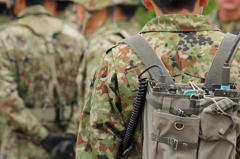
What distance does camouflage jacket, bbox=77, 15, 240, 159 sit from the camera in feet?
7.08

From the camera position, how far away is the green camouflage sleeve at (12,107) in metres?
3.95

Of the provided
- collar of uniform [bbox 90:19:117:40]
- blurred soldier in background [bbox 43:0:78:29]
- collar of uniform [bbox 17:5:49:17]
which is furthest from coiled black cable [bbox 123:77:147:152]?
blurred soldier in background [bbox 43:0:78:29]

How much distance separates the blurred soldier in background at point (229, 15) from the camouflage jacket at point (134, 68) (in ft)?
13.0

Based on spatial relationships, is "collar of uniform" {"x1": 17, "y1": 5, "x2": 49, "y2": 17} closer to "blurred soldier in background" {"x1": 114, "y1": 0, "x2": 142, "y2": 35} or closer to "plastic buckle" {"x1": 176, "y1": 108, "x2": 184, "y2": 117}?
"blurred soldier in background" {"x1": 114, "y1": 0, "x2": 142, "y2": 35}

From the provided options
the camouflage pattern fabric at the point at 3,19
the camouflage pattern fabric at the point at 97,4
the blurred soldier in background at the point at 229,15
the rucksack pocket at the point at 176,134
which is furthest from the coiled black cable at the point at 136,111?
the camouflage pattern fabric at the point at 3,19

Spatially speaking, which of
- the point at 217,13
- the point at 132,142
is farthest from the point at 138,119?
the point at 217,13

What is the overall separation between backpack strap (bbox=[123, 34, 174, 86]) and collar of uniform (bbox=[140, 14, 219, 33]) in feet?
0.40

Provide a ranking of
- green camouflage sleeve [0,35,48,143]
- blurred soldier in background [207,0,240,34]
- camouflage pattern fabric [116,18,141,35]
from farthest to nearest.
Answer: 1. blurred soldier in background [207,0,240,34]
2. camouflage pattern fabric [116,18,141,35]
3. green camouflage sleeve [0,35,48,143]

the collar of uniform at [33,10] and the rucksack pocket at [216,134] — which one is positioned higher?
the collar of uniform at [33,10]

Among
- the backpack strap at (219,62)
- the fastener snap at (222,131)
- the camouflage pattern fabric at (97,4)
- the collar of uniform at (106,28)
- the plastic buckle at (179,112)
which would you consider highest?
the camouflage pattern fabric at (97,4)

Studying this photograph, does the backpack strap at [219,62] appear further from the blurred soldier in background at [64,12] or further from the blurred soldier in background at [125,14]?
the blurred soldier in background at [64,12]

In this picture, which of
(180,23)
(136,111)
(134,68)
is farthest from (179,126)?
(180,23)

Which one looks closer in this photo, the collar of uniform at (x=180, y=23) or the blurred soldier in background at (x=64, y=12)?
the collar of uniform at (x=180, y=23)

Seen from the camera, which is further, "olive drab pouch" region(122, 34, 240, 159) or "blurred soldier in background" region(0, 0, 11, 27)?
"blurred soldier in background" region(0, 0, 11, 27)
